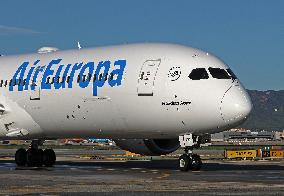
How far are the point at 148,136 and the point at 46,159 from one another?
8.31 metres

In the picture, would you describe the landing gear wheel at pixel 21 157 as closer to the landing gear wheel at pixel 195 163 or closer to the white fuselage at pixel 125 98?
the white fuselage at pixel 125 98

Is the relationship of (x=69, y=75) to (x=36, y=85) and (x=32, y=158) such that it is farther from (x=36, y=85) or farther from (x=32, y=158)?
(x=32, y=158)

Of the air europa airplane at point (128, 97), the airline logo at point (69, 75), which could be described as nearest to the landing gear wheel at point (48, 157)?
the air europa airplane at point (128, 97)

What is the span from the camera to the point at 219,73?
28.1m

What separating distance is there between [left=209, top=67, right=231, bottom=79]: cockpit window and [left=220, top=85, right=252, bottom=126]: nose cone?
A: 1.11 meters

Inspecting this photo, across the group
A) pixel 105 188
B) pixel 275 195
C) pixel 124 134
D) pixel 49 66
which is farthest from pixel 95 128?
pixel 275 195

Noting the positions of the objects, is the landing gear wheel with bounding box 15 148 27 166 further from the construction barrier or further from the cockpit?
the construction barrier

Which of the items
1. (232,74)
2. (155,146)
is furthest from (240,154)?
(232,74)

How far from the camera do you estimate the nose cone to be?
26.6 m

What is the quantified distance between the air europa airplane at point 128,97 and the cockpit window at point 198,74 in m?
0.02

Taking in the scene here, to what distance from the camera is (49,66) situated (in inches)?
1291

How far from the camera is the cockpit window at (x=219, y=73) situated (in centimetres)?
2792

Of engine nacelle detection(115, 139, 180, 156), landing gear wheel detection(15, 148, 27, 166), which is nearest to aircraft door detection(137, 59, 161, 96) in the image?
engine nacelle detection(115, 139, 180, 156)

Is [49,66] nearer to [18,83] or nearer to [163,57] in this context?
[18,83]
